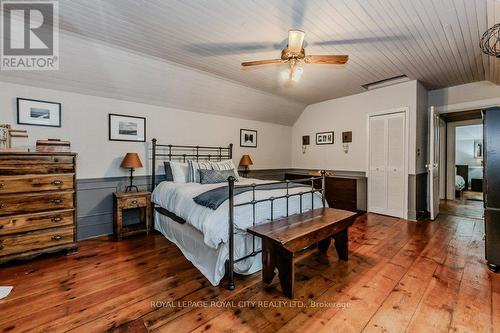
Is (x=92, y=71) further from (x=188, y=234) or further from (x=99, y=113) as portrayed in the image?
(x=188, y=234)

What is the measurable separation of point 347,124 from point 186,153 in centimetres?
360

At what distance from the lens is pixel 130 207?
3346 millimetres

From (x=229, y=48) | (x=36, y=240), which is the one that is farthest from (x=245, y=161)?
(x=36, y=240)

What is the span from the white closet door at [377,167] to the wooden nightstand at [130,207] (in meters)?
4.31

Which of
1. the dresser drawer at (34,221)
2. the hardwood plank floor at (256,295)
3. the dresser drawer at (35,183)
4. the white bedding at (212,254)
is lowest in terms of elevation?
the hardwood plank floor at (256,295)

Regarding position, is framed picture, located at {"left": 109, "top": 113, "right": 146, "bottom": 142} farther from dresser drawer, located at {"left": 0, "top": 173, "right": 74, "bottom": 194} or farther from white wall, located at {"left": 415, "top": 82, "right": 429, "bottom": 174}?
white wall, located at {"left": 415, "top": 82, "right": 429, "bottom": 174}

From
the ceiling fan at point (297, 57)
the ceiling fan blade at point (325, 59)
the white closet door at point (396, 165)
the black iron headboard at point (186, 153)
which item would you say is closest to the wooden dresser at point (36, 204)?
the black iron headboard at point (186, 153)

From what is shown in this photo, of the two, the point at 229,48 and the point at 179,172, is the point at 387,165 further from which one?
the point at 179,172

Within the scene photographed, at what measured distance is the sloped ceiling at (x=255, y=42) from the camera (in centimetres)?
221

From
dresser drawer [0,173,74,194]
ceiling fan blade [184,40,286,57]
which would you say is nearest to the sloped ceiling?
ceiling fan blade [184,40,286,57]

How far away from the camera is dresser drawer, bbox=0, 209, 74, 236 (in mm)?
2400

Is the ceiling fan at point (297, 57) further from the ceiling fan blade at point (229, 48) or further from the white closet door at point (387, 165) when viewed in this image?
the white closet door at point (387, 165)

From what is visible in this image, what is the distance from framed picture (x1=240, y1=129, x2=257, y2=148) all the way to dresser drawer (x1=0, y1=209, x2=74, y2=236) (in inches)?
135
